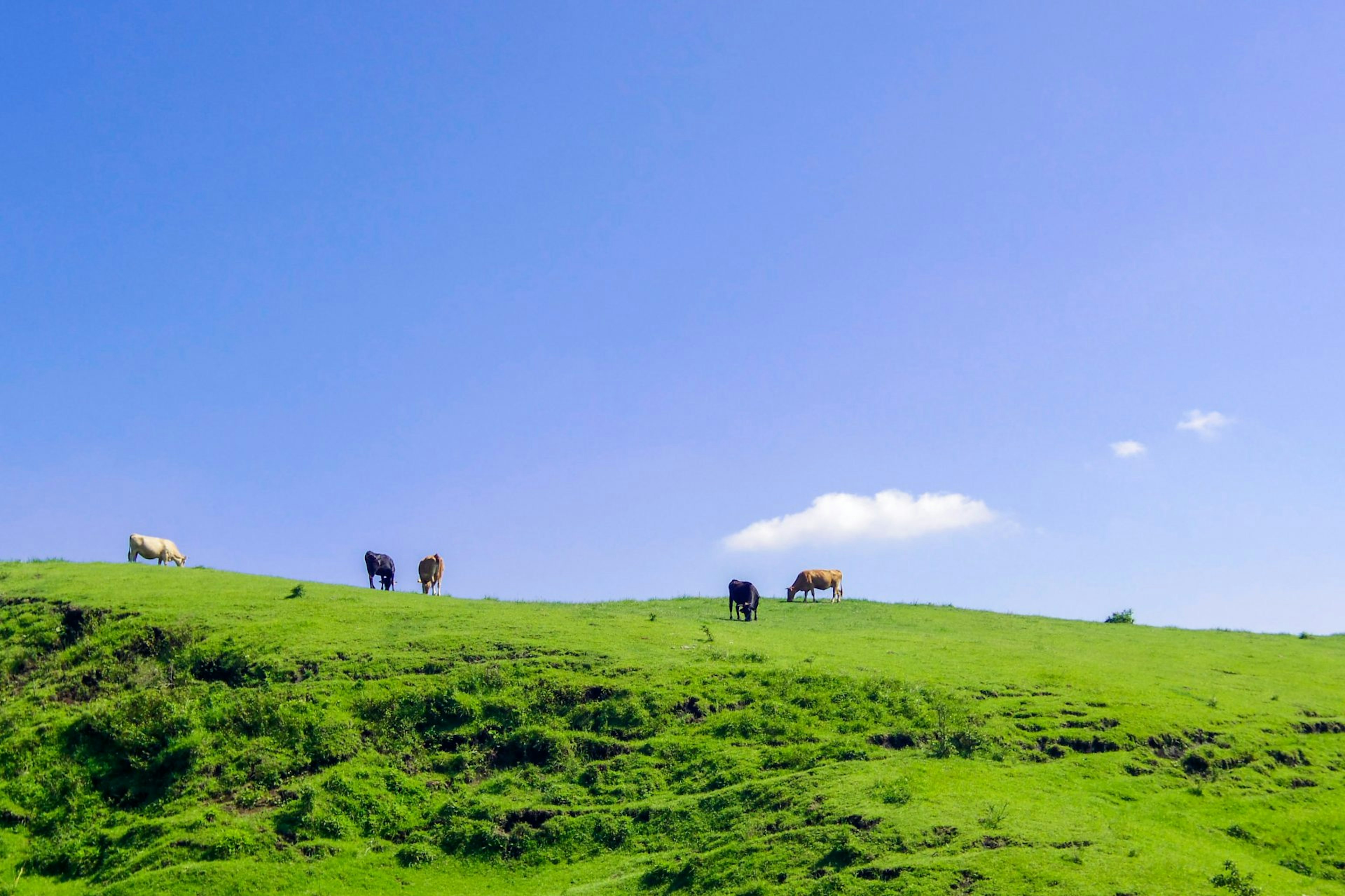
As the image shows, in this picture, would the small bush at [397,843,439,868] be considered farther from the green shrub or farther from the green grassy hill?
the green shrub

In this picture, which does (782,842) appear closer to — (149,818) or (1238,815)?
(1238,815)

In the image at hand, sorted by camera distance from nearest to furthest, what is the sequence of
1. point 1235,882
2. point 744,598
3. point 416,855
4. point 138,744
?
point 1235,882 < point 416,855 < point 138,744 < point 744,598

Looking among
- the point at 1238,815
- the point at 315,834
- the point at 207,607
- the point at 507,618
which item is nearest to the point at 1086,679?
the point at 1238,815

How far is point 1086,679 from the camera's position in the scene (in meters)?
30.0

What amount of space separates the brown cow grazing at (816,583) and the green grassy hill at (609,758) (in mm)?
14839

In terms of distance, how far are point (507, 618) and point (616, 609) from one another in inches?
236

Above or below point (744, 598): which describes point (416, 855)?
below

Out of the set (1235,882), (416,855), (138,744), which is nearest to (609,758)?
(416,855)

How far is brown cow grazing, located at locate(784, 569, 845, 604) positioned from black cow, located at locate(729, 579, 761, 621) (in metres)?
9.45

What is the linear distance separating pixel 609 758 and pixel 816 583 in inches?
1042

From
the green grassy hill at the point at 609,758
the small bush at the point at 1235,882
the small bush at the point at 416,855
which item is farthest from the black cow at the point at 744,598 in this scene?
the small bush at the point at 1235,882

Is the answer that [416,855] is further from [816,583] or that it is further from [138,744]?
[816,583]

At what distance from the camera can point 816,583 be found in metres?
50.1

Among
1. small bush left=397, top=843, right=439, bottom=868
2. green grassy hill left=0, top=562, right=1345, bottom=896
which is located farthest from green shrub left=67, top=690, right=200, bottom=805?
small bush left=397, top=843, right=439, bottom=868
